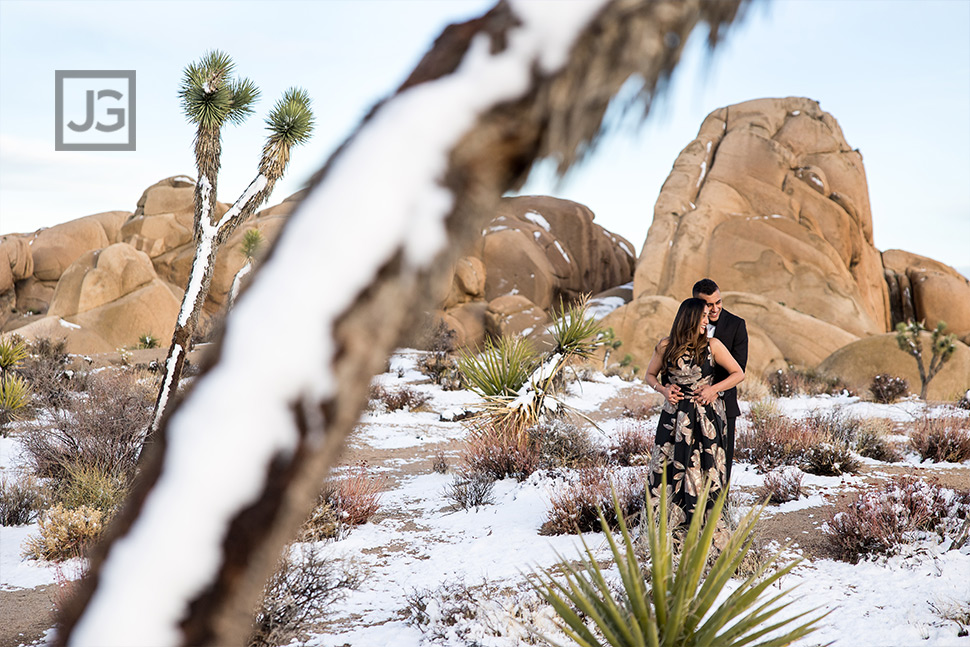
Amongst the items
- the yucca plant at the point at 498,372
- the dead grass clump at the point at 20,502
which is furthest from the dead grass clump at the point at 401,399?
the dead grass clump at the point at 20,502

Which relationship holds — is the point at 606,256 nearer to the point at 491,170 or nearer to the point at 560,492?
the point at 560,492

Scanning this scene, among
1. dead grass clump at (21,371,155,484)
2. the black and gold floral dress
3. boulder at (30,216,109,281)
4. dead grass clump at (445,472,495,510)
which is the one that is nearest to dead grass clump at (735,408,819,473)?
dead grass clump at (445,472,495,510)

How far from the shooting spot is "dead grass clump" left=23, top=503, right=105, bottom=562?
644 centimetres

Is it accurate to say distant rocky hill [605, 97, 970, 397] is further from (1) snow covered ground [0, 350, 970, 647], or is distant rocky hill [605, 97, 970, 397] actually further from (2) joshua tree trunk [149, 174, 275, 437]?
(1) snow covered ground [0, 350, 970, 647]

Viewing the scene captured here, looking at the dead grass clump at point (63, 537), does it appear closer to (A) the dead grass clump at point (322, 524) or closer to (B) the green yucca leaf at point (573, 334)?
(A) the dead grass clump at point (322, 524)

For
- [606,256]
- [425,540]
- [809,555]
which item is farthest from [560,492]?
[606,256]

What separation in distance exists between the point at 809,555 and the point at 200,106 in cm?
1117

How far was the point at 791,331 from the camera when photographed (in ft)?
88.6

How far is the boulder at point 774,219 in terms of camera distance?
3172cm

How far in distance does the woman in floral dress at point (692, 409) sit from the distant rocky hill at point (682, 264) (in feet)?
71.6

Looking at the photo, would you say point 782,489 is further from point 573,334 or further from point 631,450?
point 573,334

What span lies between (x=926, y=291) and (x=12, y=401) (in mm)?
39935

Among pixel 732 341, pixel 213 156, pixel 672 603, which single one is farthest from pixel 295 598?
pixel 213 156

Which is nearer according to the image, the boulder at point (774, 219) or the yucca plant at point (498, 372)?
the yucca plant at point (498, 372)
